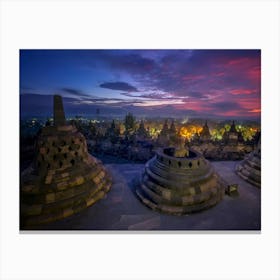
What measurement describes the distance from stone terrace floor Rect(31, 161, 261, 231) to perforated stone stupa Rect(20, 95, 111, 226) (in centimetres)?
25

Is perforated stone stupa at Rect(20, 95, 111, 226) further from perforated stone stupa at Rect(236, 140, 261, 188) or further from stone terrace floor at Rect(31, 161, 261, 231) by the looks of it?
perforated stone stupa at Rect(236, 140, 261, 188)

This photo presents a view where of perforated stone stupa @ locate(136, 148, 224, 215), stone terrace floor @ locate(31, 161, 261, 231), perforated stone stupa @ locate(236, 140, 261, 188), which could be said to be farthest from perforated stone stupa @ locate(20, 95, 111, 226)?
perforated stone stupa @ locate(236, 140, 261, 188)

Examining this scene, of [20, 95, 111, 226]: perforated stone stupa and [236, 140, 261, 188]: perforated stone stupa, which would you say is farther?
[236, 140, 261, 188]: perforated stone stupa

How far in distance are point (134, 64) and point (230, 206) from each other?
409 cm

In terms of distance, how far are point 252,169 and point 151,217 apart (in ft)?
12.6

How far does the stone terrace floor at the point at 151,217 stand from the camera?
3107 millimetres

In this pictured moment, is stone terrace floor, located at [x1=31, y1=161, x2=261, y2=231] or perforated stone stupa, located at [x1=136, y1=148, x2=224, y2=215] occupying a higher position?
perforated stone stupa, located at [x1=136, y1=148, x2=224, y2=215]

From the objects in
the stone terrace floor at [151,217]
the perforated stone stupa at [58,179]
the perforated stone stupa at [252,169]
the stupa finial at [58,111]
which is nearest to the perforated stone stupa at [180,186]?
the stone terrace floor at [151,217]

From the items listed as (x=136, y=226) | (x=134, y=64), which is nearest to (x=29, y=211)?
(x=136, y=226)

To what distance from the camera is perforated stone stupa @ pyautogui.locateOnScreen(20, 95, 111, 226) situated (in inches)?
125

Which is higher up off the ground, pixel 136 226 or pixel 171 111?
pixel 171 111

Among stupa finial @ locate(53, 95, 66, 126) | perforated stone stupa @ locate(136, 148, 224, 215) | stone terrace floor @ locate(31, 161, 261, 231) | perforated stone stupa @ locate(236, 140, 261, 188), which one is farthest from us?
perforated stone stupa @ locate(236, 140, 261, 188)
